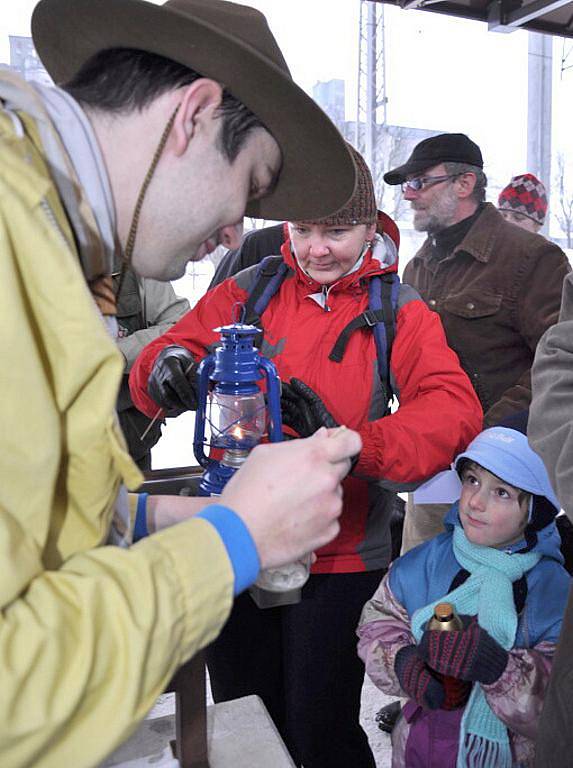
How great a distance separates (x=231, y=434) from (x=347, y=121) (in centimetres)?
318

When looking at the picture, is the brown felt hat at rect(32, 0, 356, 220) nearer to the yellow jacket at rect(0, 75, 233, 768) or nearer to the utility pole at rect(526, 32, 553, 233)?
the yellow jacket at rect(0, 75, 233, 768)

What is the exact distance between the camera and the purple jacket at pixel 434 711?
1482mm

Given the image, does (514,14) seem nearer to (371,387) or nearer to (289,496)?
(371,387)

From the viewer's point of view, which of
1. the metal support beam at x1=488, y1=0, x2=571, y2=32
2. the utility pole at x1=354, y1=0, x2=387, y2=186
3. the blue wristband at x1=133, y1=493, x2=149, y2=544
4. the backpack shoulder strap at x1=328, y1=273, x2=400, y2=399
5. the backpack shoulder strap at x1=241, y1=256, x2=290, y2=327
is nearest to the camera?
the blue wristband at x1=133, y1=493, x2=149, y2=544

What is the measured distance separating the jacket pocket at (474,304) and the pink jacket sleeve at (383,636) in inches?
41.1

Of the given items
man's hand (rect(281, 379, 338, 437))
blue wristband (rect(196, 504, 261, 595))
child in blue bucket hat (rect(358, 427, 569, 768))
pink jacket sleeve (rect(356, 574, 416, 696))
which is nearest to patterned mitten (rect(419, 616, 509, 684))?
child in blue bucket hat (rect(358, 427, 569, 768))

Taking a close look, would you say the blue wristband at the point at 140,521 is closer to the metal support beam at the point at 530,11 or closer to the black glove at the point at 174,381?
the black glove at the point at 174,381

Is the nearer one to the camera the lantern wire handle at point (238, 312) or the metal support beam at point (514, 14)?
the lantern wire handle at point (238, 312)

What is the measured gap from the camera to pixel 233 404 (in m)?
1.70

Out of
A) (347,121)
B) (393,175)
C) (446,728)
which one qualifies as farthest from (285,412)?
(347,121)

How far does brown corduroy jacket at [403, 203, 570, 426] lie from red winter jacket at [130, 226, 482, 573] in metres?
0.65

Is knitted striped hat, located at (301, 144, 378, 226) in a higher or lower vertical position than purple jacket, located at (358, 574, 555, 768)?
higher

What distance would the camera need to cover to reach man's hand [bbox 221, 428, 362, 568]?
70 cm

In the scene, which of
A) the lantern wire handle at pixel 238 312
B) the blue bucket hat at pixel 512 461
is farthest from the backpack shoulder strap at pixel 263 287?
the blue bucket hat at pixel 512 461
